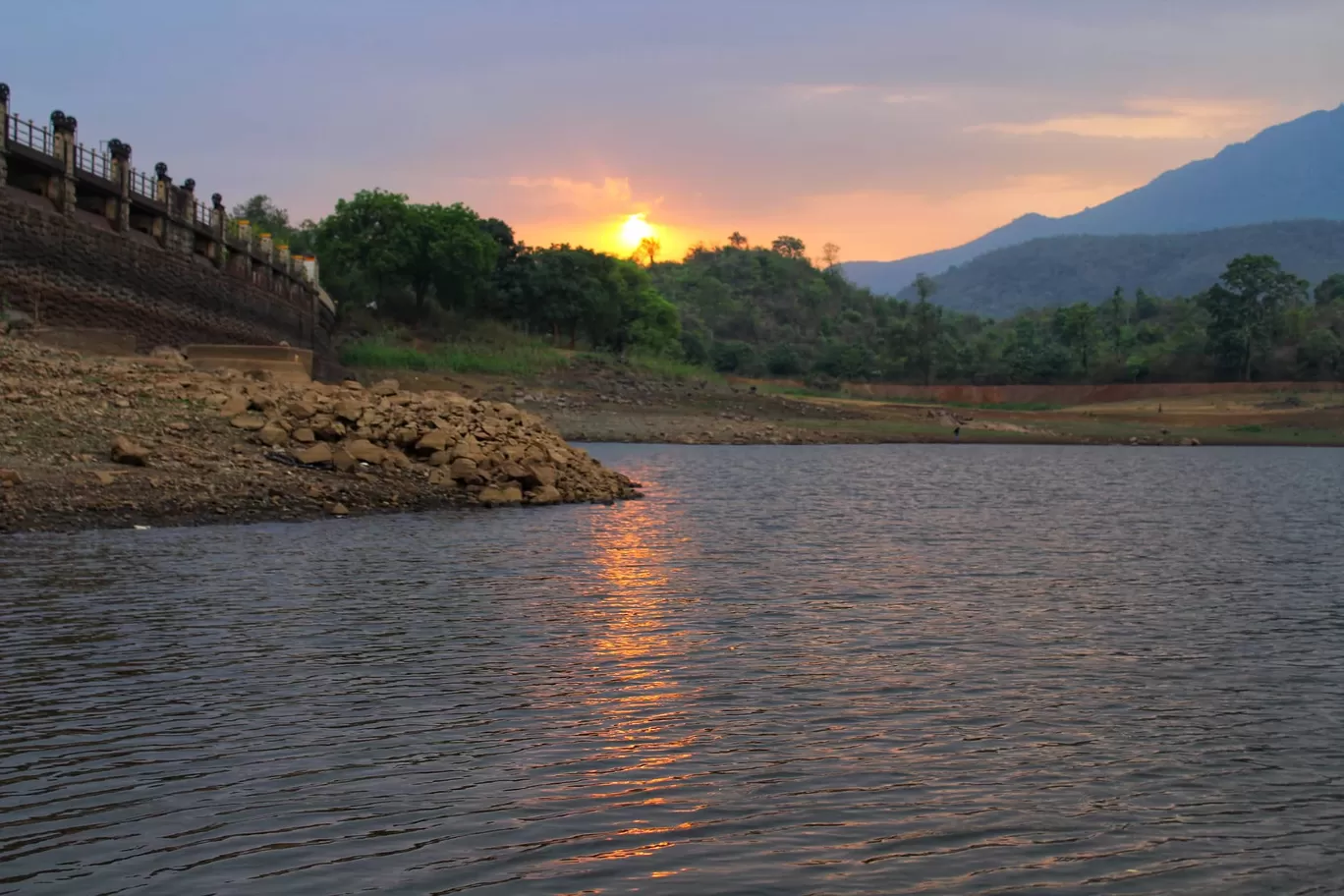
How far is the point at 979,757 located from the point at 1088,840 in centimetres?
183

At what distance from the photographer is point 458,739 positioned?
1048cm

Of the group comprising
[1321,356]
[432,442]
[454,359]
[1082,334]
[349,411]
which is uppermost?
[1082,334]

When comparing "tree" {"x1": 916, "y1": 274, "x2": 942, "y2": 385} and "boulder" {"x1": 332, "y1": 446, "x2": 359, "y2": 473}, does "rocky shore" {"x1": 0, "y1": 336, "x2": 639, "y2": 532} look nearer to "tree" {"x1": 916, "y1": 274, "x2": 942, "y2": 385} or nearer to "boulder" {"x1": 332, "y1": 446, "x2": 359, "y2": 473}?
"boulder" {"x1": 332, "y1": 446, "x2": 359, "y2": 473}

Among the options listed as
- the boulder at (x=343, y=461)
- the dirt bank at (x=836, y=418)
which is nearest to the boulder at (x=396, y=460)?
the boulder at (x=343, y=461)

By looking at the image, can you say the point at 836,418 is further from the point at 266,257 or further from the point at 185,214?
the point at 185,214

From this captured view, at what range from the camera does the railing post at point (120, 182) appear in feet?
145

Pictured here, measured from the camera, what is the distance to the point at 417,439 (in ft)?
105

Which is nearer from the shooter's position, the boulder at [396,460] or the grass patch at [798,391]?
the boulder at [396,460]

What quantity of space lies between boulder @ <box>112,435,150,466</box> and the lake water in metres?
2.78

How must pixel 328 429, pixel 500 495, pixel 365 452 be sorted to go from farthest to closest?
pixel 500 495, pixel 365 452, pixel 328 429

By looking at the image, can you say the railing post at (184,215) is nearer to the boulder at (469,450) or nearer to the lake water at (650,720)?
the boulder at (469,450)

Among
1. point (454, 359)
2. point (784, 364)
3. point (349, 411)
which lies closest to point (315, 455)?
point (349, 411)

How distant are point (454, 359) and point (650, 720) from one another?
7989cm

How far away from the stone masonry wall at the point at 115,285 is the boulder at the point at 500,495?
15.4m
